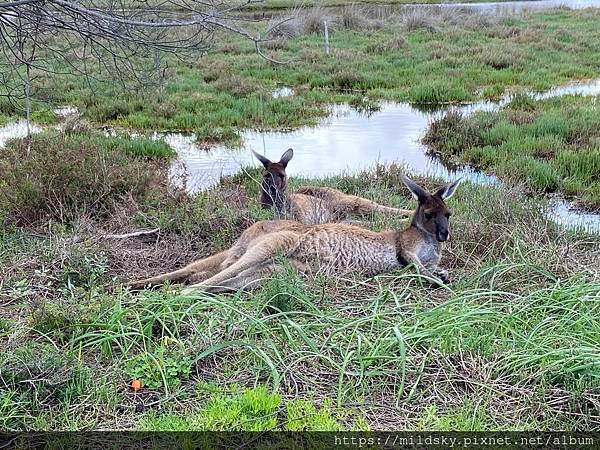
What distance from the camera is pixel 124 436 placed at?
151 inches

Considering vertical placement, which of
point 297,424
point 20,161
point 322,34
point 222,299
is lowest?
point 297,424

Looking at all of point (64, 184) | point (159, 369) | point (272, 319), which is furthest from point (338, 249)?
point (64, 184)

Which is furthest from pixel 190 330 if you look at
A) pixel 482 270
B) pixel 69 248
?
pixel 482 270

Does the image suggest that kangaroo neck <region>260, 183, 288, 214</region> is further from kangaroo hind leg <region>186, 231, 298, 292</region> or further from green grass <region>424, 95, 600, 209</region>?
green grass <region>424, 95, 600, 209</region>

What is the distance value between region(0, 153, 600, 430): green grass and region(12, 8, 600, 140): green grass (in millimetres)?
6634

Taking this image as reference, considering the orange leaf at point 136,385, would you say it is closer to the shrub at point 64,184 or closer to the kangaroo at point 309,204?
the shrub at point 64,184

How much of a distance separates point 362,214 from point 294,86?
10.7m

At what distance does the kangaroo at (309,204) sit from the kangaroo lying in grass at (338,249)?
4.61 ft

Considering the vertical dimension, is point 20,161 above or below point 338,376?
above

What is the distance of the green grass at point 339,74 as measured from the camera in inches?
584

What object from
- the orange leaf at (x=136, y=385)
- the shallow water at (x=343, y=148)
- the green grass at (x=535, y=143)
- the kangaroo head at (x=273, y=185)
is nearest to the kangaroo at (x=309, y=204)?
the kangaroo head at (x=273, y=185)

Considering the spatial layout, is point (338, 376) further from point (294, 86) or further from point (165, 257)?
point (294, 86)

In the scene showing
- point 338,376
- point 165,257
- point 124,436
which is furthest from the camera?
point 165,257

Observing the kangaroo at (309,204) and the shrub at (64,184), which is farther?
the kangaroo at (309,204)
